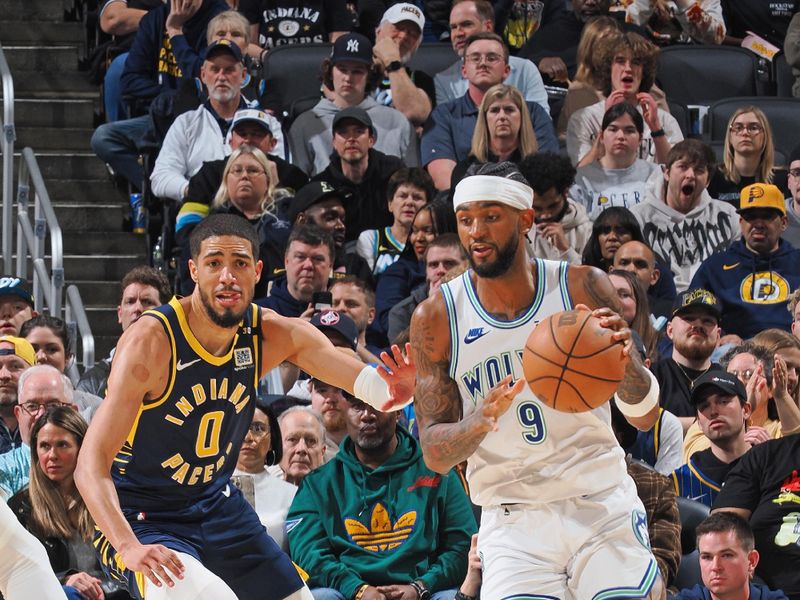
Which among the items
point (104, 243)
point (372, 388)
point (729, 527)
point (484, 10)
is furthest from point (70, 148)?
point (729, 527)

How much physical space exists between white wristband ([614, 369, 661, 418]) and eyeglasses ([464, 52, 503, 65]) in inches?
214

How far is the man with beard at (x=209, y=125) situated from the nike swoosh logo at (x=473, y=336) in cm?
519

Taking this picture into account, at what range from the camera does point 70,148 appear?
1295 cm

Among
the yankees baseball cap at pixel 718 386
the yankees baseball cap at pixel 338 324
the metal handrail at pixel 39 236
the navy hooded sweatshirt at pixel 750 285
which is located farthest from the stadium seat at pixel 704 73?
the metal handrail at pixel 39 236

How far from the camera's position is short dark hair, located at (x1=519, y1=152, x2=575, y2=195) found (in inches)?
387

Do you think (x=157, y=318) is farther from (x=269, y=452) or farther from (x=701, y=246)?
(x=701, y=246)

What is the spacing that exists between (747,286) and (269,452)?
12.3ft

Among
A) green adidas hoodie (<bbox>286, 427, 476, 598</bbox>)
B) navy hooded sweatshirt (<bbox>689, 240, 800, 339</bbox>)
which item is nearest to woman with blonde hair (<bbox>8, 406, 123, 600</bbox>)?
green adidas hoodie (<bbox>286, 427, 476, 598</bbox>)

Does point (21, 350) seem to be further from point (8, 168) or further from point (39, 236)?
point (8, 168)

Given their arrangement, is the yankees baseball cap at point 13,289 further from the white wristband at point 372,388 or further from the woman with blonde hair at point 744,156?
the woman with blonde hair at point 744,156

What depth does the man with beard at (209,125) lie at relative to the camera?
10.8 m

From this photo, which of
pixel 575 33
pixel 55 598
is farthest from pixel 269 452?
pixel 575 33

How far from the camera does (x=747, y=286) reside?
9.99 metres

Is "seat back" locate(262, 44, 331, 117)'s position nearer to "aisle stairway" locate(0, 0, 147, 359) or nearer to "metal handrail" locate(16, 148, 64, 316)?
"aisle stairway" locate(0, 0, 147, 359)
